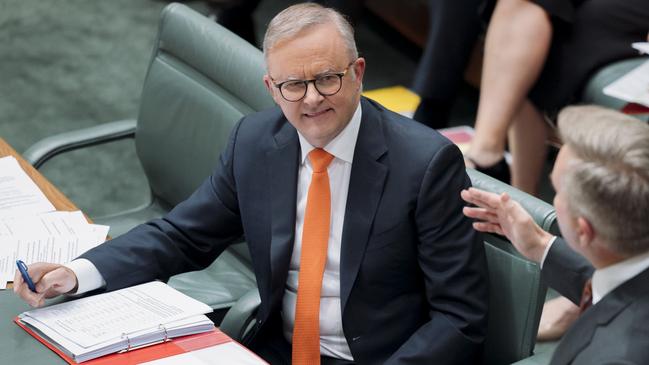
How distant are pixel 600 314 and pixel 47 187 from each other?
1510 millimetres

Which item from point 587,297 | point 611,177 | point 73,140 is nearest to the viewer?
point 611,177

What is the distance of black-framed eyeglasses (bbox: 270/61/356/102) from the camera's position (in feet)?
7.33

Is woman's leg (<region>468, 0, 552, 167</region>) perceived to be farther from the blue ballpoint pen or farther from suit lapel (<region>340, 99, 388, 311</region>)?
the blue ballpoint pen

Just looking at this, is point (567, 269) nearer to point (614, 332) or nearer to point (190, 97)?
point (614, 332)

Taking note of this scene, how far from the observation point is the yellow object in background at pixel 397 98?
15.3ft

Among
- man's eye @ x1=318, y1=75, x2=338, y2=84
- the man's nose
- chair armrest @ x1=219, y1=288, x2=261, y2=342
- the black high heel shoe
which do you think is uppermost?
man's eye @ x1=318, y1=75, x2=338, y2=84

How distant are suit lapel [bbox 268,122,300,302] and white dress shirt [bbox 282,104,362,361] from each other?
21mm

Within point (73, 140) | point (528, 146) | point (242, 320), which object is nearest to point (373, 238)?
point (242, 320)

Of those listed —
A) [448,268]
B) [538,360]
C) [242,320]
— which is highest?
[448,268]

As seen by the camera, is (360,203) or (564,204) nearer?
(564,204)

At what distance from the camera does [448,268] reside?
2227 mm

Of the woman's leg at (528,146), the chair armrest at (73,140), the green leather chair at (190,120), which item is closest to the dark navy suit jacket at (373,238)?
the green leather chair at (190,120)

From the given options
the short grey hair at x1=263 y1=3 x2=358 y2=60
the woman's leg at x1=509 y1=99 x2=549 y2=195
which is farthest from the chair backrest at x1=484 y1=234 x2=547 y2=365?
the woman's leg at x1=509 y1=99 x2=549 y2=195

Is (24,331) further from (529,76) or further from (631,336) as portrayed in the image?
(529,76)
